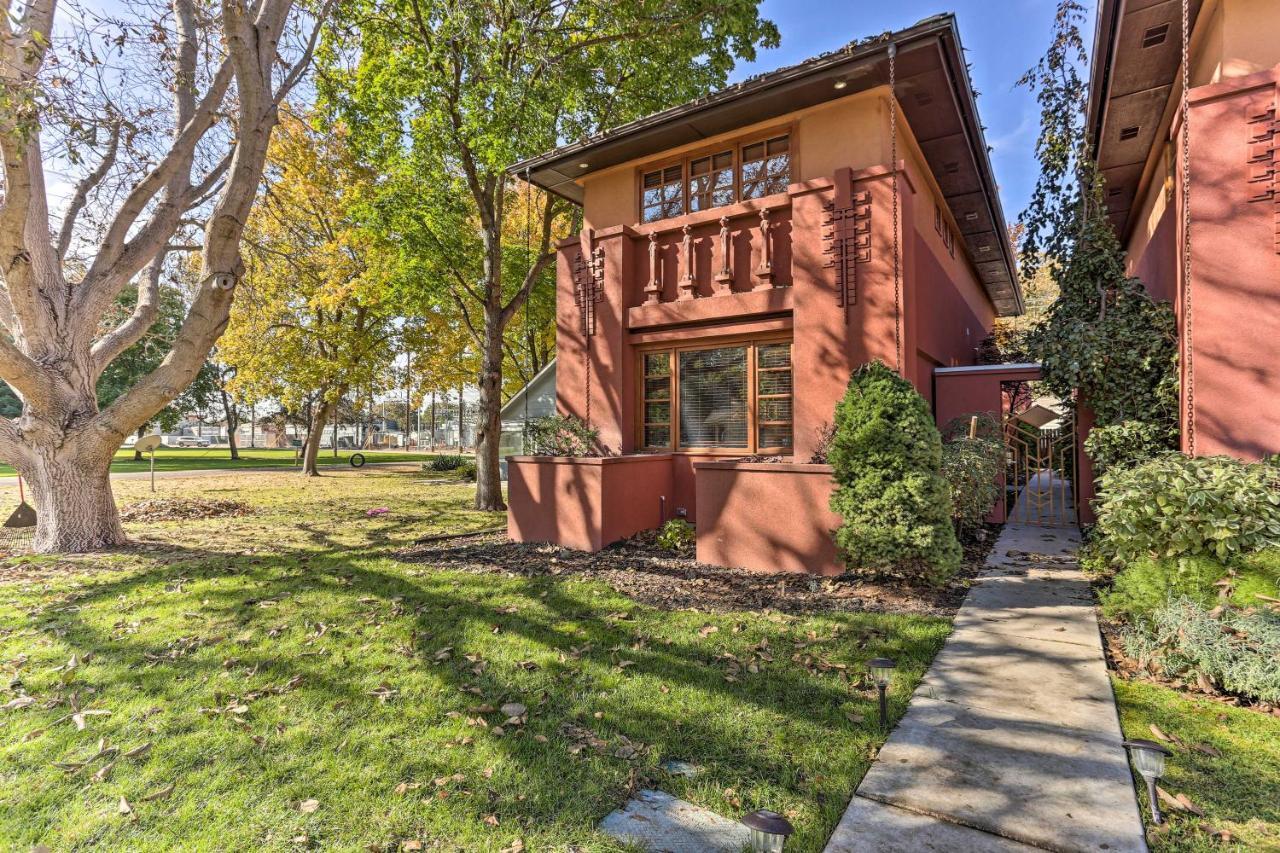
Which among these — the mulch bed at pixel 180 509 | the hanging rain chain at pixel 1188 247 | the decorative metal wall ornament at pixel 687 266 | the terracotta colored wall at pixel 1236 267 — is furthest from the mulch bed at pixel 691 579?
the mulch bed at pixel 180 509

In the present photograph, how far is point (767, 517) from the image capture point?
22.8 ft

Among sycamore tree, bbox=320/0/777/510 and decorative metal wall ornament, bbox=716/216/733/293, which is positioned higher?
sycamore tree, bbox=320/0/777/510

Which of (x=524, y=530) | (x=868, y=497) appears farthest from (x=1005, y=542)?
(x=524, y=530)

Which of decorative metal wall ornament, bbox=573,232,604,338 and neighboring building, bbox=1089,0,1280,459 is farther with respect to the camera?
decorative metal wall ornament, bbox=573,232,604,338

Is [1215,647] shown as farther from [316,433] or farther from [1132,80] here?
→ [316,433]

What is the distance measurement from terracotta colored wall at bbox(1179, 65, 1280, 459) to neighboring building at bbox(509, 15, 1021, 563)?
272 centimetres

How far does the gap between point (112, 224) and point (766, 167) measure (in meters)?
9.52

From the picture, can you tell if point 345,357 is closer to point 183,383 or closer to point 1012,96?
point 183,383

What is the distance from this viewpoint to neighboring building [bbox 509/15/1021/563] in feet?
24.0

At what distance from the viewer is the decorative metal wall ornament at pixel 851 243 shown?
748 centimetres

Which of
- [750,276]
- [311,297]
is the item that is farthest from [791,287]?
[311,297]

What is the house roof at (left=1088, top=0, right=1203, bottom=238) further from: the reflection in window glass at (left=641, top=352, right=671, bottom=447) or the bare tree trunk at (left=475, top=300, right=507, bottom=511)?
the bare tree trunk at (left=475, top=300, right=507, bottom=511)

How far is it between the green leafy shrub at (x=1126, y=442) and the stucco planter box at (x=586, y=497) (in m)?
5.82

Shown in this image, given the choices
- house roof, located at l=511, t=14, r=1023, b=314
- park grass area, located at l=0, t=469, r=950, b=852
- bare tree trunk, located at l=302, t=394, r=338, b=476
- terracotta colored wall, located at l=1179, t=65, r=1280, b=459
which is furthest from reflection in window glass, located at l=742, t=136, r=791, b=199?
bare tree trunk, located at l=302, t=394, r=338, b=476
